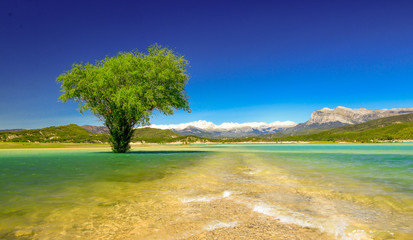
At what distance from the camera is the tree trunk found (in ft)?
127

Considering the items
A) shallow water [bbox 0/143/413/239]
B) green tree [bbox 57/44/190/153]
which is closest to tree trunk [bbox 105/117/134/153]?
green tree [bbox 57/44/190/153]

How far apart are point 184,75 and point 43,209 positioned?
117 feet

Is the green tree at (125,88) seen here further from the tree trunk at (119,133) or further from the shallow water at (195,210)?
the shallow water at (195,210)

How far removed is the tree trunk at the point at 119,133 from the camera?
38844mm

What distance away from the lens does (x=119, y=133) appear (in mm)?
39719

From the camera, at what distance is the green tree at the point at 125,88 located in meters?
36.2

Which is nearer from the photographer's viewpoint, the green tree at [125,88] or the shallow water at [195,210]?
the shallow water at [195,210]

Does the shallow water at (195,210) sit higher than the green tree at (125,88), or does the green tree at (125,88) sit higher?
the green tree at (125,88)

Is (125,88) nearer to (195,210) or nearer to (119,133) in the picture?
(119,133)

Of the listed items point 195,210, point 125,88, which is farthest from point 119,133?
point 195,210

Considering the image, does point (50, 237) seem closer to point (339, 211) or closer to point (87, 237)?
point (87, 237)

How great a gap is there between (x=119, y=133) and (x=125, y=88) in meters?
8.13

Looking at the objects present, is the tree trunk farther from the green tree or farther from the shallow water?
the shallow water

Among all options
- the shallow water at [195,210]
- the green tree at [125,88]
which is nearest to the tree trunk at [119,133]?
the green tree at [125,88]
